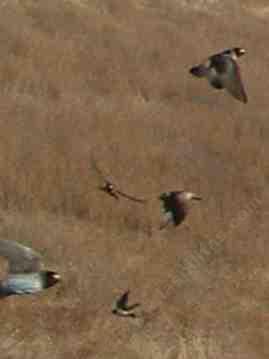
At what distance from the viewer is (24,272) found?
330 inches

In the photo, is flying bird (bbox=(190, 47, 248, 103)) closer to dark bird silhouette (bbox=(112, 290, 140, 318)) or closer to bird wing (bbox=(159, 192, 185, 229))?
bird wing (bbox=(159, 192, 185, 229))

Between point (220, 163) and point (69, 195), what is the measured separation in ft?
9.06

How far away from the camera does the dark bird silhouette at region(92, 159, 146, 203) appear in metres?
11.3

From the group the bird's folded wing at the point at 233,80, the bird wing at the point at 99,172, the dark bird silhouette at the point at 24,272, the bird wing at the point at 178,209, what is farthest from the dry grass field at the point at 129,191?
the bird's folded wing at the point at 233,80

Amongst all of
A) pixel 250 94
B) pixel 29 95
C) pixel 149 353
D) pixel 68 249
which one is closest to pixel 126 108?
pixel 29 95

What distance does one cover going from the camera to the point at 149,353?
360 inches

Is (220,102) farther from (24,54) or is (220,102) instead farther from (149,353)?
(149,353)

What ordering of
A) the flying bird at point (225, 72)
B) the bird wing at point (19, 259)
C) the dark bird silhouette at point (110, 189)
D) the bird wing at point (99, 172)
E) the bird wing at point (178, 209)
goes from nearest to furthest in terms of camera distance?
the bird wing at point (19, 259) → the bird wing at point (178, 209) → the flying bird at point (225, 72) → the dark bird silhouette at point (110, 189) → the bird wing at point (99, 172)

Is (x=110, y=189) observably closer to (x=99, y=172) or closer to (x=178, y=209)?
(x=99, y=172)

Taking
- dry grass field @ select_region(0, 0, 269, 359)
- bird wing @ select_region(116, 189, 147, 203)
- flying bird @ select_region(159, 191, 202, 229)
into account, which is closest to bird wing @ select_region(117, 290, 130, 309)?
dry grass field @ select_region(0, 0, 269, 359)

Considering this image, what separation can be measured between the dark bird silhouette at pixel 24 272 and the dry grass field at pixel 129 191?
0.65 meters

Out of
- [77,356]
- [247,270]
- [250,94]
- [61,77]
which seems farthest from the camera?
[250,94]

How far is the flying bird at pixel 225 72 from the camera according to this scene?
955 centimetres

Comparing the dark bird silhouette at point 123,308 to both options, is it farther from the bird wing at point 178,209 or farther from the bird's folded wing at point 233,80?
the bird's folded wing at point 233,80
